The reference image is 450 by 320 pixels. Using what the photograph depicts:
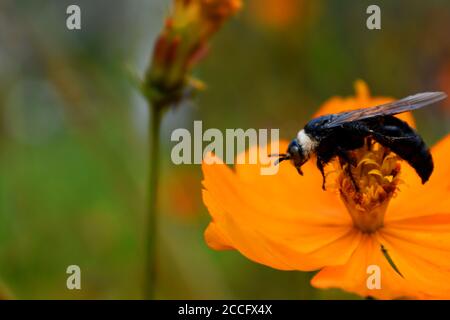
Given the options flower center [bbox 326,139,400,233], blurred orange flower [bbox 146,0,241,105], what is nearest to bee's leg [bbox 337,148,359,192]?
flower center [bbox 326,139,400,233]

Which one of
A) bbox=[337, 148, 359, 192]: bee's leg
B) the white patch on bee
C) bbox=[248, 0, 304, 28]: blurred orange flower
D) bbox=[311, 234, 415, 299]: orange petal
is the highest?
bbox=[248, 0, 304, 28]: blurred orange flower

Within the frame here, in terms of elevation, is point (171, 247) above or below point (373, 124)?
below

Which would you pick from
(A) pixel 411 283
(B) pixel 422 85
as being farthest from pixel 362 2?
(A) pixel 411 283

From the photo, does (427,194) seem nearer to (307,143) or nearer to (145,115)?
(307,143)

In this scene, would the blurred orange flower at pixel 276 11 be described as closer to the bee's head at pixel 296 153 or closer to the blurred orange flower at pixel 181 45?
the blurred orange flower at pixel 181 45

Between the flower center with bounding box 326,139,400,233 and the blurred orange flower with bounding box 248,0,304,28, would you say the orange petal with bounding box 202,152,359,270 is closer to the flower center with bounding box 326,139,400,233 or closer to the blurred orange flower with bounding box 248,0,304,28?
the flower center with bounding box 326,139,400,233

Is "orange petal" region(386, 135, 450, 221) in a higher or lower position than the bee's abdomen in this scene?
lower

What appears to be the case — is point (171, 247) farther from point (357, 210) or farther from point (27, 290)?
point (357, 210)
